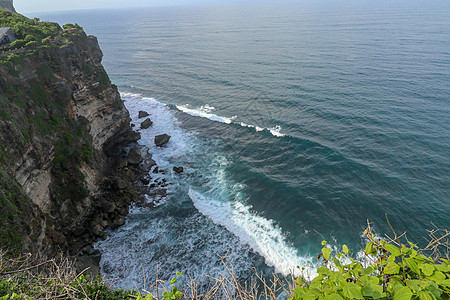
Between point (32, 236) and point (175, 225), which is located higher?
point (32, 236)

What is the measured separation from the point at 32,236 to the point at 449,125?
Result: 57878 millimetres

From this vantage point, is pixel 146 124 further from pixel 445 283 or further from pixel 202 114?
pixel 445 283

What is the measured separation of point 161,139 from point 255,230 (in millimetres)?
26394

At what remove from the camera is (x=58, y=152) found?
94.9ft

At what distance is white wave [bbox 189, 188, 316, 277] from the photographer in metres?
24.8

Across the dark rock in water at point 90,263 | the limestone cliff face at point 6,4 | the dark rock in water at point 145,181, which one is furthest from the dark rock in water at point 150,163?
the limestone cliff face at point 6,4

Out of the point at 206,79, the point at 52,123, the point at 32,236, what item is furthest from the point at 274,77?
the point at 32,236

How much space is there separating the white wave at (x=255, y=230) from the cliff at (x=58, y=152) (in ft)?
36.9

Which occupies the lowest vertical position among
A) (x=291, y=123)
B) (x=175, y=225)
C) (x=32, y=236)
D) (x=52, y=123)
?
(x=175, y=225)

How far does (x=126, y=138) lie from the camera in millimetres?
45656

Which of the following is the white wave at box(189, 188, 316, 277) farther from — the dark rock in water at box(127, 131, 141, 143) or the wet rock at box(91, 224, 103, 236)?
the dark rock in water at box(127, 131, 141, 143)

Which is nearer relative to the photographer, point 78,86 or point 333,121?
point 78,86

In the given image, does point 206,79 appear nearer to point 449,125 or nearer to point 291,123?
point 291,123

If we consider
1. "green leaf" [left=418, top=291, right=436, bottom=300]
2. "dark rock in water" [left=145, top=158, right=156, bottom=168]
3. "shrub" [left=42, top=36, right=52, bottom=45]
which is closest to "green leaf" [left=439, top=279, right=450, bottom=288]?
"green leaf" [left=418, top=291, right=436, bottom=300]
